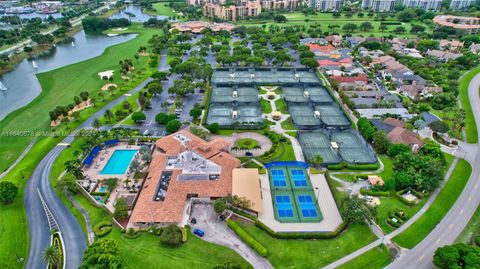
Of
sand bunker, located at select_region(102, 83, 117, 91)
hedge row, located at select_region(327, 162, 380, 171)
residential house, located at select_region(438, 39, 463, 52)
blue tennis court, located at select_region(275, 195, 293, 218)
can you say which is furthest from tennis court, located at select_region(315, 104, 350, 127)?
residential house, located at select_region(438, 39, 463, 52)

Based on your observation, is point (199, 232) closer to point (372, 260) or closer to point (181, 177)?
point (181, 177)

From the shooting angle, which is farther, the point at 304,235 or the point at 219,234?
the point at 219,234

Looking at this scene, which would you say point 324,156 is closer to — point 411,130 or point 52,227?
point 411,130

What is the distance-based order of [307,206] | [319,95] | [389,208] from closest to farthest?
1. [389,208]
2. [307,206]
3. [319,95]

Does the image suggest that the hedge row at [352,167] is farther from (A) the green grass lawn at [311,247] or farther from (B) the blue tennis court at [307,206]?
(A) the green grass lawn at [311,247]

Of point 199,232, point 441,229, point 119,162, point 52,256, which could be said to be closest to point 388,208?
point 441,229

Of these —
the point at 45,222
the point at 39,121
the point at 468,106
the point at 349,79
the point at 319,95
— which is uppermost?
the point at 349,79

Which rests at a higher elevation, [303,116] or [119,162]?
[303,116]

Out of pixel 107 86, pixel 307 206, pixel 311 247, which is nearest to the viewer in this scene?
pixel 311 247
